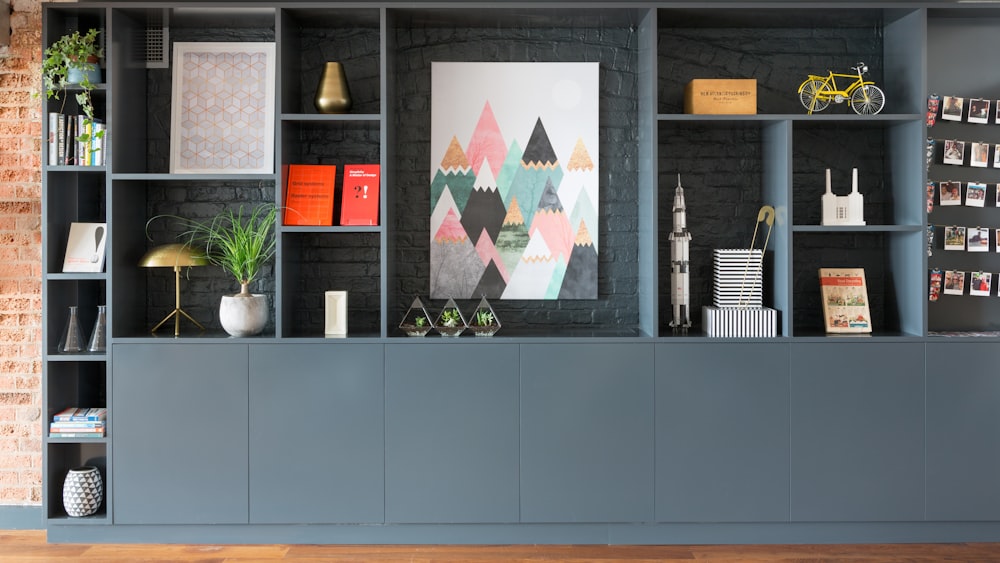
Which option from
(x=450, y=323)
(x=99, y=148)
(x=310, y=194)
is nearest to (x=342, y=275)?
(x=310, y=194)

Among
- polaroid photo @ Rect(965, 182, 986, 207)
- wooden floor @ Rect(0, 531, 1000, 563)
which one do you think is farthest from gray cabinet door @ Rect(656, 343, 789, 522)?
polaroid photo @ Rect(965, 182, 986, 207)

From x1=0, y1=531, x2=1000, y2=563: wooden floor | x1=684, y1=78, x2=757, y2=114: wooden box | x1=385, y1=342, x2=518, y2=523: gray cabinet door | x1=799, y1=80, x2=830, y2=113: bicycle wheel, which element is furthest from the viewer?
x1=799, y1=80, x2=830, y2=113: bicycle wheel

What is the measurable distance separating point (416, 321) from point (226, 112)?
137cm

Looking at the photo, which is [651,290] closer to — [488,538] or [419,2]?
[488,538]

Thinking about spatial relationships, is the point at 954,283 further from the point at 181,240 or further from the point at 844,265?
the point at 181,240

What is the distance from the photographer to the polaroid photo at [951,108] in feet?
12.2

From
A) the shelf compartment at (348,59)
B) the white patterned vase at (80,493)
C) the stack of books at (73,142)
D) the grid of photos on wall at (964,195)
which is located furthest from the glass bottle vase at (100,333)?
the grid of photos on wall at (964,195)

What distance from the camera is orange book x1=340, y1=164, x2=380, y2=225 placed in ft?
11.5

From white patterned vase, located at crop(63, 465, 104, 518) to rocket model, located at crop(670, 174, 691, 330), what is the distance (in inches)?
109

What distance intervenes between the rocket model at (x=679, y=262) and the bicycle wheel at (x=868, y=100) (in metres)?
0.88

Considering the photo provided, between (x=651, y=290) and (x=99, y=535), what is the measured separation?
2705 millimetres

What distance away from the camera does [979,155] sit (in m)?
3.73

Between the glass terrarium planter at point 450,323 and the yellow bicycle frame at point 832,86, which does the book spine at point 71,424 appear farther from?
the yellow bicycle frame at point 832,86

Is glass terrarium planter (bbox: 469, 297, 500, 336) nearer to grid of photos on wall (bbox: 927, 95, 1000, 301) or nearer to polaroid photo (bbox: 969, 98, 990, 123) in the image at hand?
grid of photos on wall (bbox: 927, 95, 1000, 301)
